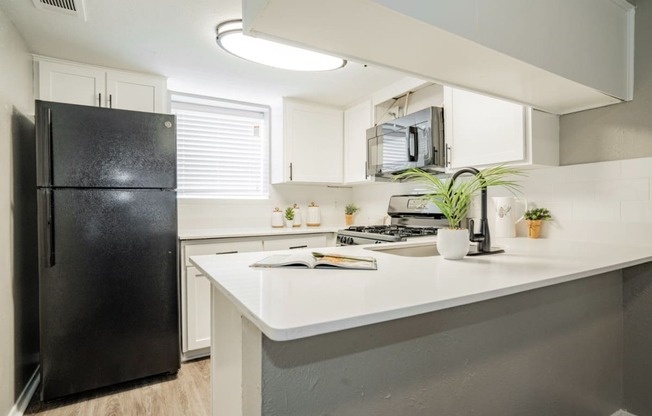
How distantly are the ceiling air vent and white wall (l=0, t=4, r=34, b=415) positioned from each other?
236 millimetres

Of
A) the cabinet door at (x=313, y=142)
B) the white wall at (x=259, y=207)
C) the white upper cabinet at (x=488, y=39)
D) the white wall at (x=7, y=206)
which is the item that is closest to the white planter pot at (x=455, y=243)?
the white upper cabinet at (x=488, y=39)

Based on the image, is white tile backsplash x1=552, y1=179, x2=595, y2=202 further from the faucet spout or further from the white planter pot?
the white planter pot

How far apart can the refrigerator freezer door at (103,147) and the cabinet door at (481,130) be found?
6.07ft

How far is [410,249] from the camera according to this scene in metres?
1.79

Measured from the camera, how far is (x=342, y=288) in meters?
0.88

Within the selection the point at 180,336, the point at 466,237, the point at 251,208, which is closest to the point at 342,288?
the point at 466,237

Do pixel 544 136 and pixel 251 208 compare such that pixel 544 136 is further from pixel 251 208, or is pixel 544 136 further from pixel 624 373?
pixel 251 208

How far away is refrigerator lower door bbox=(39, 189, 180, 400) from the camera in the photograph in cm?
194

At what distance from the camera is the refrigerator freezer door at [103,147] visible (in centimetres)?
190

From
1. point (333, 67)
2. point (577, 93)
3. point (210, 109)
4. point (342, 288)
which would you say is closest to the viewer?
point (342, 288)

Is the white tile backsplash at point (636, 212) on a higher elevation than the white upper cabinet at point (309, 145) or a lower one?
lower

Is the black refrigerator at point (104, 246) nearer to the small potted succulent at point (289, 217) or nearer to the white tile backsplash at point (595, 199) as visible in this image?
the small potted succulent at point (289, 217)

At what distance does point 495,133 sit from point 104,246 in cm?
243

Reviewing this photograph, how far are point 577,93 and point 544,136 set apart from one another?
0.32 metres
